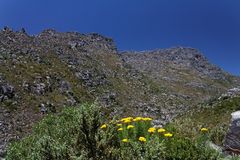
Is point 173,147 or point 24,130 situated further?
point 24,130

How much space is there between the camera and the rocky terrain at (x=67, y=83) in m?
40.4

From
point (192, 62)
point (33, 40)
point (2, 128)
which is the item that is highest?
point (192, 62)

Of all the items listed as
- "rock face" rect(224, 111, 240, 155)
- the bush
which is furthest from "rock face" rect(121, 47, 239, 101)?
the bush

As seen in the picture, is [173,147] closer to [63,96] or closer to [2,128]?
[2,128]

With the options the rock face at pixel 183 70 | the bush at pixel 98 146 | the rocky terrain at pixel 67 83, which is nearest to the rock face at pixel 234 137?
the bush at pixel 98 146

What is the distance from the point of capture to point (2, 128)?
3459cm

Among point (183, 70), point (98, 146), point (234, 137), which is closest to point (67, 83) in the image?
point (234, 137)

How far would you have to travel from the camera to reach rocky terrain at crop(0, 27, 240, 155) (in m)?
40.4

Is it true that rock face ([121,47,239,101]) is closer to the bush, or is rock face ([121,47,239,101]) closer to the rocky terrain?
the rocky terrain

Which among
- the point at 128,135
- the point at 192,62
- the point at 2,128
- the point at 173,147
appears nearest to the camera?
the point at 173,147

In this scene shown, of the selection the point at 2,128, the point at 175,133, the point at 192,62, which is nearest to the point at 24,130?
the point at 2,128

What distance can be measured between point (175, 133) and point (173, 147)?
2426 mm

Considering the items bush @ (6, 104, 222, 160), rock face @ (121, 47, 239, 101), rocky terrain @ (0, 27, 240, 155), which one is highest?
rock face @ (121, 47, 239, 101)

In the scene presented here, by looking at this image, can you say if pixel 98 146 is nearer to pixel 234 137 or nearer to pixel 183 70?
pixel 234 137
